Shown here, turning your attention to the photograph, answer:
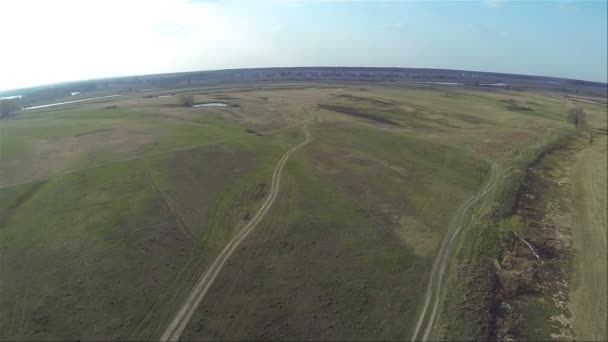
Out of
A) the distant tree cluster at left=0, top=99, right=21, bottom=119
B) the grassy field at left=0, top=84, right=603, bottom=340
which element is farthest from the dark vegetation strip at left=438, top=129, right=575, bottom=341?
the distant tree cluster at left=0, top=99, right=21, bottom=119

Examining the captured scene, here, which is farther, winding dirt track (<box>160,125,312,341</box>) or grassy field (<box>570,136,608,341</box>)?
grassy field (<box>570,136,608,341</box>)

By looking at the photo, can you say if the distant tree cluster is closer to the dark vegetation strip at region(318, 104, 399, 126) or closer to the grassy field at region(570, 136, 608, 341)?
the dark vegetation strip at region(318, 104, 399, 126)

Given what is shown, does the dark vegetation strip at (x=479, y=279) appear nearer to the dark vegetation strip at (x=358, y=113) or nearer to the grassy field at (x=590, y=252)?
the grassy field at (x=590, y=252)

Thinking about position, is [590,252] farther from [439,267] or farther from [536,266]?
[439,267]

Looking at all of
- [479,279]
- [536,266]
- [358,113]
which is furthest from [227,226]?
[358,113]

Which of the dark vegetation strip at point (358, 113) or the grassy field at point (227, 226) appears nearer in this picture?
the grassy field at point (227, 226)

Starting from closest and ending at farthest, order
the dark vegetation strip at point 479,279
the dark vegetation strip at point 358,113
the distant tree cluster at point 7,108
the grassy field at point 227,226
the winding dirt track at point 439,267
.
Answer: the dark vegetation strip at point 479,279 < the winding dirt track at point 439,267 < the grassy field at point 227,226 < the dark vegetation strip at point 358,113 < the distant tree cluster at point 7,108

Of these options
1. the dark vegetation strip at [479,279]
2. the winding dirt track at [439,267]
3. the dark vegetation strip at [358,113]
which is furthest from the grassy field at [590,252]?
the dark vegetation strip at [358,113]
